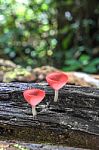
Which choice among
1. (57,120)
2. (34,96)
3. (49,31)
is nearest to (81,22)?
(49,31)

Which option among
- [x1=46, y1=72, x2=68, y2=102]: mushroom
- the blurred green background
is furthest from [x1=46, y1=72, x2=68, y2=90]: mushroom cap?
the blurred green background

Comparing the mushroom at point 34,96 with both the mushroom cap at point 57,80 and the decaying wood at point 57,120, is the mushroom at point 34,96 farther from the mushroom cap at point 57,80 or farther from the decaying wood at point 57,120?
the decaying wood at point 57,120

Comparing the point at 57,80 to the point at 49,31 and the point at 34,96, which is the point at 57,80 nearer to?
the point at 34,96

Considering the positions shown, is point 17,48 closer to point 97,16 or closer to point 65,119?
point 97,16

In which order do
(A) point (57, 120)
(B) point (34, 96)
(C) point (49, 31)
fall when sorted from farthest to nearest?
(C) point (49, 31), (A) point (57, 120), (B) point (34, 96)

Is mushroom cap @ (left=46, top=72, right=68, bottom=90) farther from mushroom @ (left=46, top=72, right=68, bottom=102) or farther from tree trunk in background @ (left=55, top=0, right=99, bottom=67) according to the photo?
tree trunk in background @ (left=55, top=0, right=99, bottom=67)

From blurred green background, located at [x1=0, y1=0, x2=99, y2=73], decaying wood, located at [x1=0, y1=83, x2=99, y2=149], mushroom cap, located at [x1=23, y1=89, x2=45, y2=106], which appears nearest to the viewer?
mushroom cap, located at [x1=23, y1=89, x2=45, y2=106]
